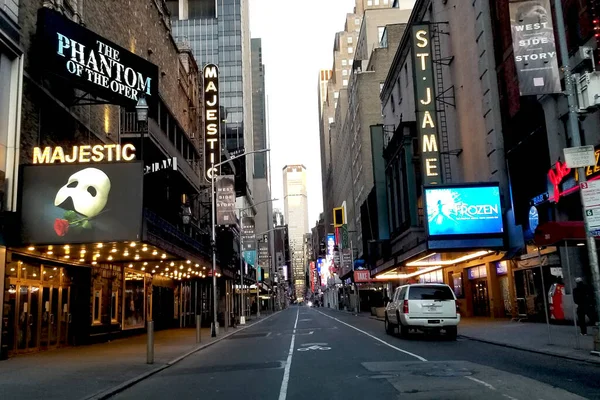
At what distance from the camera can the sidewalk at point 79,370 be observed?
1129 cm

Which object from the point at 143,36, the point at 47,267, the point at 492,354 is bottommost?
the point at 492,354

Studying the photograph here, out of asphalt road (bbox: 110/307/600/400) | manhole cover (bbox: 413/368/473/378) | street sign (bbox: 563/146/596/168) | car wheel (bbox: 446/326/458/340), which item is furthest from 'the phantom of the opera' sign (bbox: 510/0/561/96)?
car wheel (bbox: 446/326/458/340)

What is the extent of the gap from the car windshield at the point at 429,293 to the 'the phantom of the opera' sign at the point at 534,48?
331 inches

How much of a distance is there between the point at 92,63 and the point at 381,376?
52.3 feet

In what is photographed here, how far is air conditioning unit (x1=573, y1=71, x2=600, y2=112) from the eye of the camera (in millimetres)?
14562

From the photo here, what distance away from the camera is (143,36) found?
32406mm

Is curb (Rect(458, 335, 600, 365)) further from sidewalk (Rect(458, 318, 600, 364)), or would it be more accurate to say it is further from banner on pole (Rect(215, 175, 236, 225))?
banner on pole (Rect(215, 175, 236, 225))

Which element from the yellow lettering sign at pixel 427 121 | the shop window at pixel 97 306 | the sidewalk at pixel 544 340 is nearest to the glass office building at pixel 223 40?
the yellow lettering sign at pixel 427 121

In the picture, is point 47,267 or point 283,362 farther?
point 47,267

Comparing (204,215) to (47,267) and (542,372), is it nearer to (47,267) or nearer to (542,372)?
(47,267)

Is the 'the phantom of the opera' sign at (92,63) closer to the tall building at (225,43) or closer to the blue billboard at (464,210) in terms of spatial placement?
the blue billboard at (464,210)

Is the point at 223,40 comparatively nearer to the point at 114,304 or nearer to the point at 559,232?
the point at 114,304

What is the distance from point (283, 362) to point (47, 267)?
36.6ft

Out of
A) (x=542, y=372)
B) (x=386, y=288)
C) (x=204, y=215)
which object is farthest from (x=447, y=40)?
(x=386, y=288)
